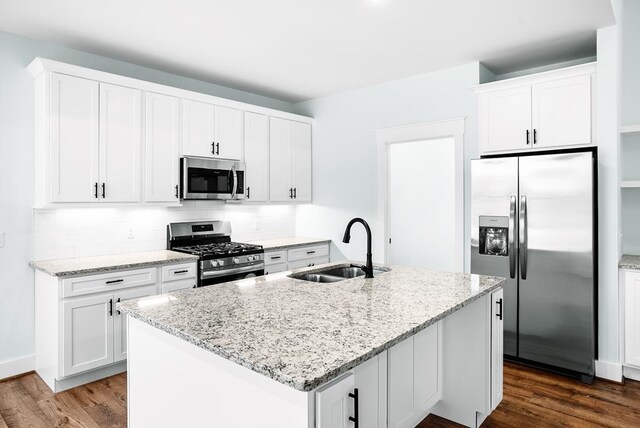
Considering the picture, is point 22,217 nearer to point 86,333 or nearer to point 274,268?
→ point 86,333

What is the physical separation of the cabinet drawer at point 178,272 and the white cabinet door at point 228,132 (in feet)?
4.08

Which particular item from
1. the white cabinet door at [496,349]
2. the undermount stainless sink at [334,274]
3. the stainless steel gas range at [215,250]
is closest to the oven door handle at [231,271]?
the stainless steel gas range at [215,250]

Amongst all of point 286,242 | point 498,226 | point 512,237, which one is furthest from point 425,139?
point 286,242

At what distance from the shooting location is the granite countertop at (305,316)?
49.3 inches

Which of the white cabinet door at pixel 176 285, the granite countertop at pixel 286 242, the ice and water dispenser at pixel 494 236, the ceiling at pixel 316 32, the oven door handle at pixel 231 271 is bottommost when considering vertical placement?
the white cabinet door at pixel 176 285

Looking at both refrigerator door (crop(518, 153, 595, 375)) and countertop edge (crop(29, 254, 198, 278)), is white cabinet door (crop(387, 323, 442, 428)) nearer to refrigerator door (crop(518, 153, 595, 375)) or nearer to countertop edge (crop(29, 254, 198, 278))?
refrigerator door (crop(518, 153, 595, 375))

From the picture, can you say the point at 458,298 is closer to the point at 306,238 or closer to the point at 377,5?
the point at 377,5

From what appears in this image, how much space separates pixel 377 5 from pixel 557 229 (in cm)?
220

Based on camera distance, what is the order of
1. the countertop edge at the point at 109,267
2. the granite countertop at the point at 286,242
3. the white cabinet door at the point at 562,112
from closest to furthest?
the countertop edge at the point at 109,267, the white cabinet door at the point at 562,112, the granite countertop at the point at 286,242

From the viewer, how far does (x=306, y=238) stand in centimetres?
536

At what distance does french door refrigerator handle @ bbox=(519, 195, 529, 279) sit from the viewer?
3.34m

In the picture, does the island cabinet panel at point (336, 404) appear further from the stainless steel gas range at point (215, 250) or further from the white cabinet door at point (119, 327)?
the stainless steel gas range at point (215, 250)

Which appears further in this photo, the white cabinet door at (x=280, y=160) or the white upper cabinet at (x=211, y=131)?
the white cabinet door at (x=280, y=160)

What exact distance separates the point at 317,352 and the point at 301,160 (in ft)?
13.4
